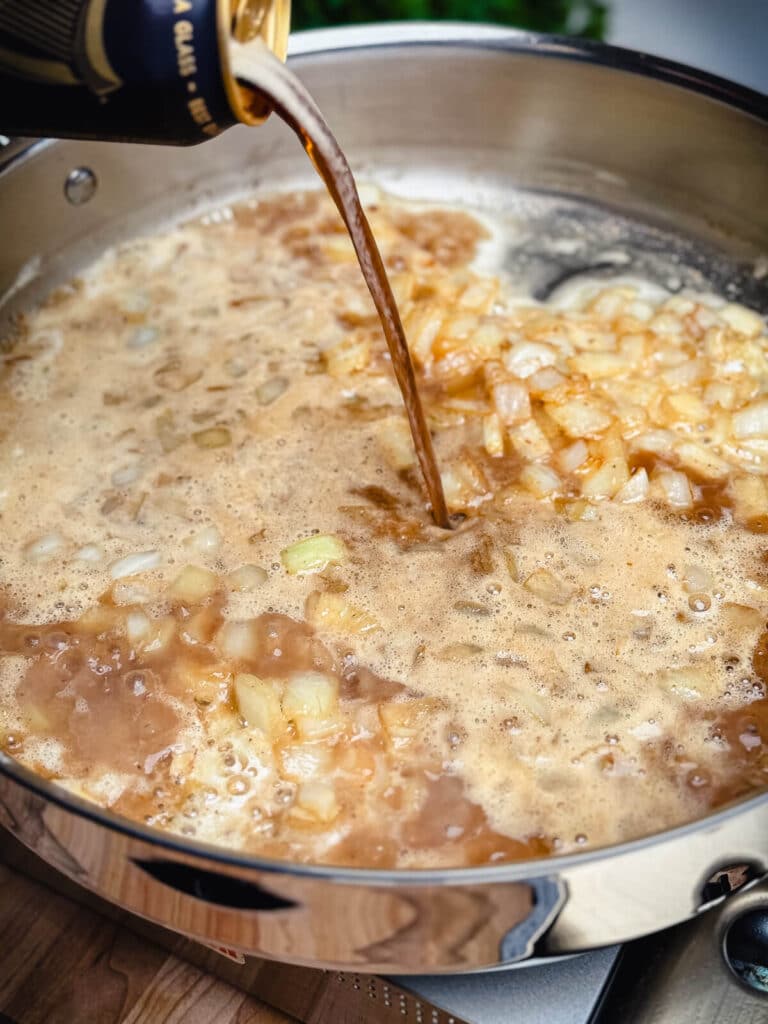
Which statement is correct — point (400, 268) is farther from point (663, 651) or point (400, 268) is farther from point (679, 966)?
point (679, 966)

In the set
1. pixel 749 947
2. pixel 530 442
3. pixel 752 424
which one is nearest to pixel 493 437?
pixel 530 442

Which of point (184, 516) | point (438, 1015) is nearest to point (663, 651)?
point (438, 1015)

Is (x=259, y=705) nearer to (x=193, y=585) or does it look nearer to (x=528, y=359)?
(x=193, y=585)

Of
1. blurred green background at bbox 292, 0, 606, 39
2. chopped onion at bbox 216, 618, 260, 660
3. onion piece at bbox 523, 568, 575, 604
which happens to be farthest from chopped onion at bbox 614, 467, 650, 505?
blurred green background at bbox 292, 0, 606, 39

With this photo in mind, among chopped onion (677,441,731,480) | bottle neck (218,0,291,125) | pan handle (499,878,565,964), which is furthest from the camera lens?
chopped onion (677,441,731,480)

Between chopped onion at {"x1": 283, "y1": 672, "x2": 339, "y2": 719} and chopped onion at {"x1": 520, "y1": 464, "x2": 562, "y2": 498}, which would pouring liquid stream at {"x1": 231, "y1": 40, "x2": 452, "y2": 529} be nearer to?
chopped onion at {"x1": 520, "y1": 464, "x2": 562, "y2": 498}
